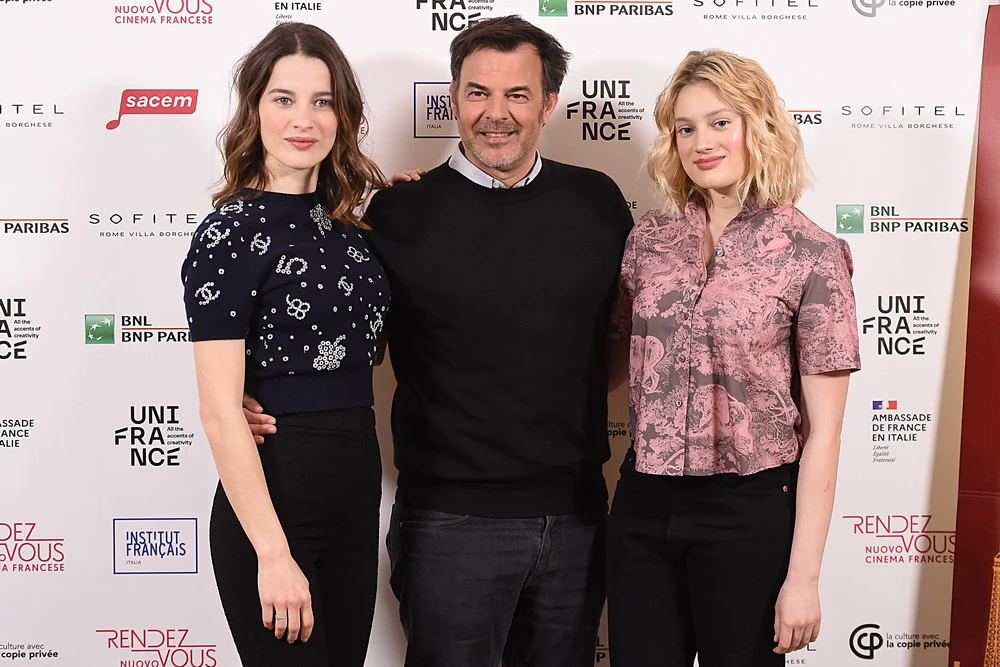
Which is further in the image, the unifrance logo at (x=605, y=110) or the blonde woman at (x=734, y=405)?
the unifrance logo at (x=605, y=110)

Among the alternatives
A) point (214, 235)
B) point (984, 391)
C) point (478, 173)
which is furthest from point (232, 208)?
point (984, 391)

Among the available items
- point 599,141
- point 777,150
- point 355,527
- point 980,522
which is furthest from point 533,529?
point 980,522

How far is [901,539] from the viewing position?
2379 millimetres

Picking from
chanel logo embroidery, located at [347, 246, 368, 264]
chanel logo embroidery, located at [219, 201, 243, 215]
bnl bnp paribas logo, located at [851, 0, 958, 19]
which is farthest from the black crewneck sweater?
bnl bnp paribas logo, located at [851, 0, 958, 19]

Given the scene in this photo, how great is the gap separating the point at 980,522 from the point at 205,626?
6.65ft

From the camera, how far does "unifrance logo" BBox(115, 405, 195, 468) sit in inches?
91.4

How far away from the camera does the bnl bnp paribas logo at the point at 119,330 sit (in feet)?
7.55

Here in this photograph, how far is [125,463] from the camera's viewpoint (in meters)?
2.32

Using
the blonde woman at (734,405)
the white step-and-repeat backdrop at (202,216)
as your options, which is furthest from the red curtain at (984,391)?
the blonde woman at (734,405)

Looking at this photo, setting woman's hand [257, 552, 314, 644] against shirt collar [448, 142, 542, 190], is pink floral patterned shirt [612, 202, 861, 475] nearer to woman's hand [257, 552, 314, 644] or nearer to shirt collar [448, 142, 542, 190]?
shirt collar [448, 142, 542, 190]

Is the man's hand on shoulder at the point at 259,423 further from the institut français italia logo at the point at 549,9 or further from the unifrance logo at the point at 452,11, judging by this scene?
the institut français italia logo at the point at 549,9

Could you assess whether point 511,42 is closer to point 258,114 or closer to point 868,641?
point 258,114

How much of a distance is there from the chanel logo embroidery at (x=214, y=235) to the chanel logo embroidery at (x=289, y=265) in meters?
0.10

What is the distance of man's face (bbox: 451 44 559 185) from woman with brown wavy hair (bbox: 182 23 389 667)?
28 centimetres
